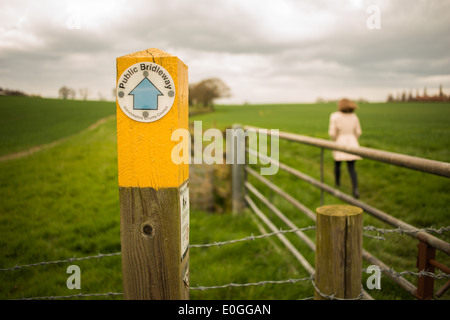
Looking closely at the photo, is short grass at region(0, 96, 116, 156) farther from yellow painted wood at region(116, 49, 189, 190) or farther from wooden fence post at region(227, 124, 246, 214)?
yellow painted wood at region(116, 49, 189, 190)

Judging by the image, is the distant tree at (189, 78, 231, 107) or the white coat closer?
the white coat

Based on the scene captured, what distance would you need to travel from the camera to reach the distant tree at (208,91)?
5453 centimetres

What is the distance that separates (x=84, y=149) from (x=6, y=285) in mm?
5830

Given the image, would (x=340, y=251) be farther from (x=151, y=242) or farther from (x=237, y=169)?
(x=237, y=169)

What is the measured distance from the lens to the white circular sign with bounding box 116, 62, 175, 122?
111 cm

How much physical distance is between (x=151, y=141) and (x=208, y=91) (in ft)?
186

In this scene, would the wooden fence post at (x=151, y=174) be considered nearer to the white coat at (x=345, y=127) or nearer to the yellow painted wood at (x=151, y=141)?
the yellow painted wood at (x=151, y=141)

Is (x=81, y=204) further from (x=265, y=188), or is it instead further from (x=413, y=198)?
(x=413, y=198)

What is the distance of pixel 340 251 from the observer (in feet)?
4.39

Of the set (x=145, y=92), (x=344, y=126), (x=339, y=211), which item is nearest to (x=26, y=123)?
(x=145, y=92)

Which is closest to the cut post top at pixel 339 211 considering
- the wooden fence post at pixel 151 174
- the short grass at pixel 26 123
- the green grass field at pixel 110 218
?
the wooden fence post at pixel 151 174

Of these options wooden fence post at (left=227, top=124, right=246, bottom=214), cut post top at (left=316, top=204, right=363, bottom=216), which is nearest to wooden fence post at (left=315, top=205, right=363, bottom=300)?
cut post top at (left=316, top=204, right=363, bottom=216)

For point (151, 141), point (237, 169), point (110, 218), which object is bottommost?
point (110, 218)
